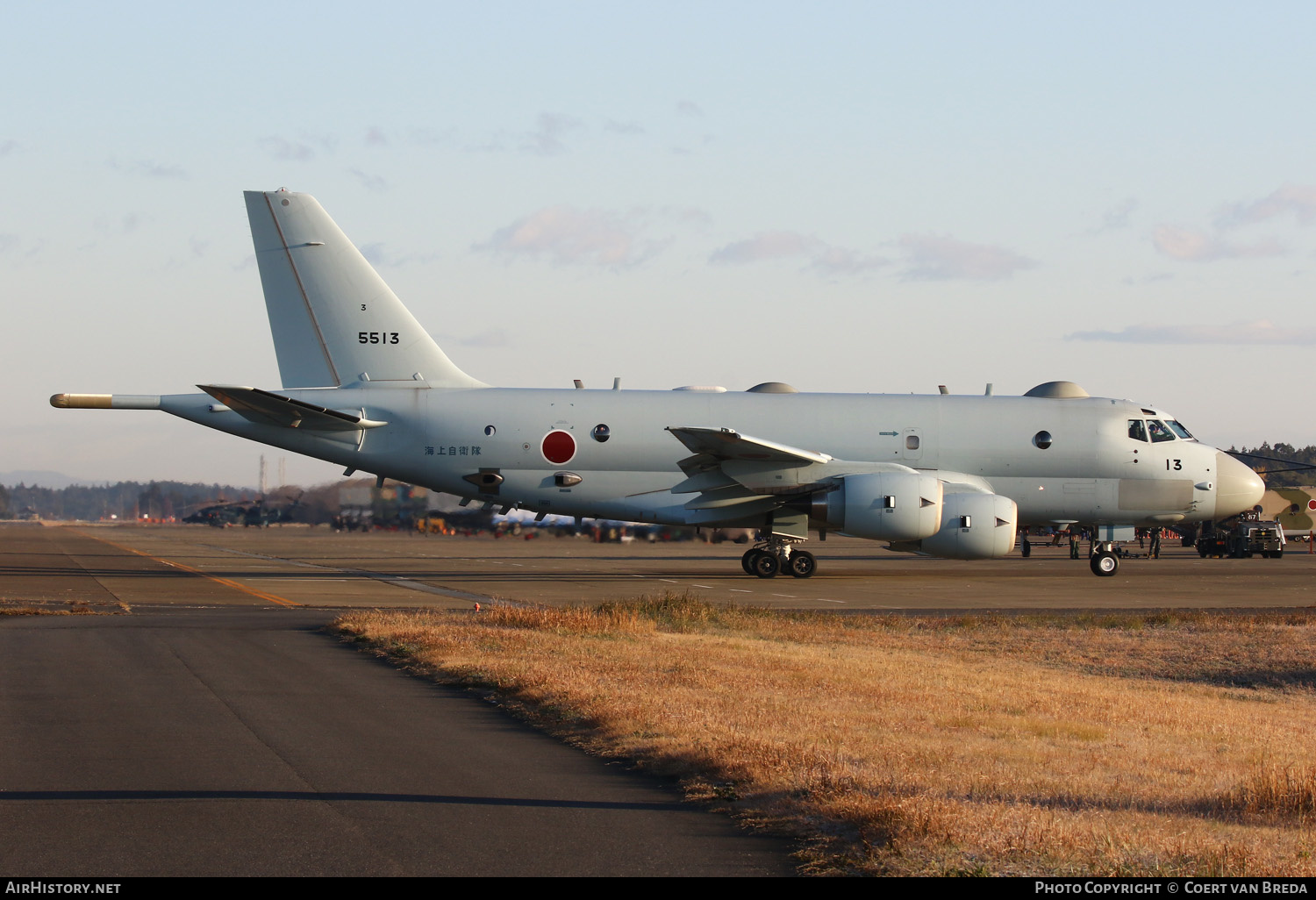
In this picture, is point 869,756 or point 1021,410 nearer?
point 869,756

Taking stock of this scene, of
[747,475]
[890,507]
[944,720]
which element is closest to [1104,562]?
[890,507]

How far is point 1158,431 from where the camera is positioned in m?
31.8

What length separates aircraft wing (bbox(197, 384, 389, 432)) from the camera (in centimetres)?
2775

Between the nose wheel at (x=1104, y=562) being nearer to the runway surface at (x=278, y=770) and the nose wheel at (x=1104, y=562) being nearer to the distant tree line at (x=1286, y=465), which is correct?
the runway surface at (x=278, y=770)

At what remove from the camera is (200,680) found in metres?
12.2

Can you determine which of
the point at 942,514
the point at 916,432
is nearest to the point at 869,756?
the point at 942,514

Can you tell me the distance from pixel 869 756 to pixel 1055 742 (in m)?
1.94

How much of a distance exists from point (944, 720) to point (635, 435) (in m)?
20.3

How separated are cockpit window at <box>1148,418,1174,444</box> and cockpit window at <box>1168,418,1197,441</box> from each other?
0.24m

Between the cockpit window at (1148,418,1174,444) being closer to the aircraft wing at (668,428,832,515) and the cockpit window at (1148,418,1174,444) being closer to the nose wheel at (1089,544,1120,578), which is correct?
the nose wheel at (1089,544,1120,578)

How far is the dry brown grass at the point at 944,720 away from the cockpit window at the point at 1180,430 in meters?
12.9

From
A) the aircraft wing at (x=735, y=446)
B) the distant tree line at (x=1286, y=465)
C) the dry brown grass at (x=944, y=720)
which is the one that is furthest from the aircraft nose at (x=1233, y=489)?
the distant tree line at (x=1286, y=465)

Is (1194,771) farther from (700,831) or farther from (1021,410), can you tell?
(1021,410)

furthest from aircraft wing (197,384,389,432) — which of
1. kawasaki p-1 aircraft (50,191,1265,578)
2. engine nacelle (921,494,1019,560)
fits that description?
engine nacelle (921,494,1019,560)
